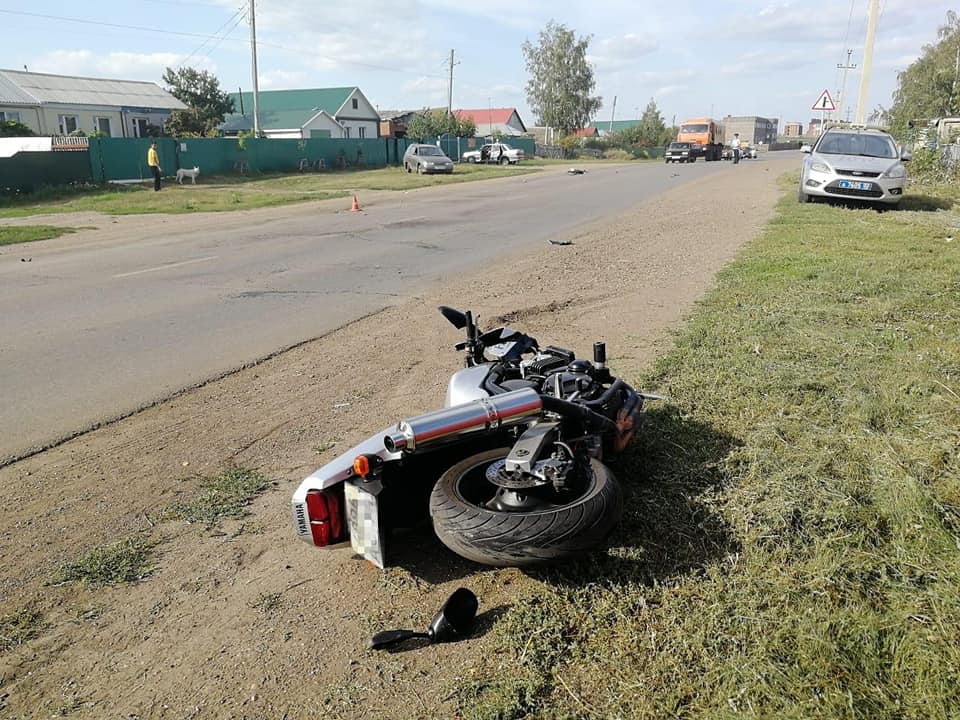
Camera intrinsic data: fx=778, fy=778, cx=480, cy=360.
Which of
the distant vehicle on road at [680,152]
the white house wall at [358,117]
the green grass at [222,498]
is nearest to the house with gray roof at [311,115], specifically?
the white house wall at [358,117]

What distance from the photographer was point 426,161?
38.6m

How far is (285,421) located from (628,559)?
272 cm

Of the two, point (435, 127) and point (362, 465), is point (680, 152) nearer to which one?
point (435, 127)

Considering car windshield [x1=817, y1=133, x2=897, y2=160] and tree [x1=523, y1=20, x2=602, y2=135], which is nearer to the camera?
car windshield [x1=817, y1=133, x2=897, y2=160]

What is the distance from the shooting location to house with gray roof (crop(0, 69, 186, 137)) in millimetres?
45875

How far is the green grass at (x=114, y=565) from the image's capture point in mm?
3256

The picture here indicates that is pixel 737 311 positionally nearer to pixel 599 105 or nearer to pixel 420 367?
pixel 420 367

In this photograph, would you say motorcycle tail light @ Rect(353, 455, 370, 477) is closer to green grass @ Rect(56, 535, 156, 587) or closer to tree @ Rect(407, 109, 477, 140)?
green grass @ Rect(56, 535, 156, 587)

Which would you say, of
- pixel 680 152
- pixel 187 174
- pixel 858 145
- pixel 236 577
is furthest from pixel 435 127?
pixel 236 577

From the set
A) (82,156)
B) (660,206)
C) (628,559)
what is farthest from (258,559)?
(82,156)

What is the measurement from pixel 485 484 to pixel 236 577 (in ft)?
3.66

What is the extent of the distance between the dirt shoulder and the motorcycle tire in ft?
0.86

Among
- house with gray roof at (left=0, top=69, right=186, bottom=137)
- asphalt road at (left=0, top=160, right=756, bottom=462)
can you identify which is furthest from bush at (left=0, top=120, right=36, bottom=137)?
asphalt road at (left=0, top=160, right=756, bottom=462)

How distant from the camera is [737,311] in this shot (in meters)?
7.32
